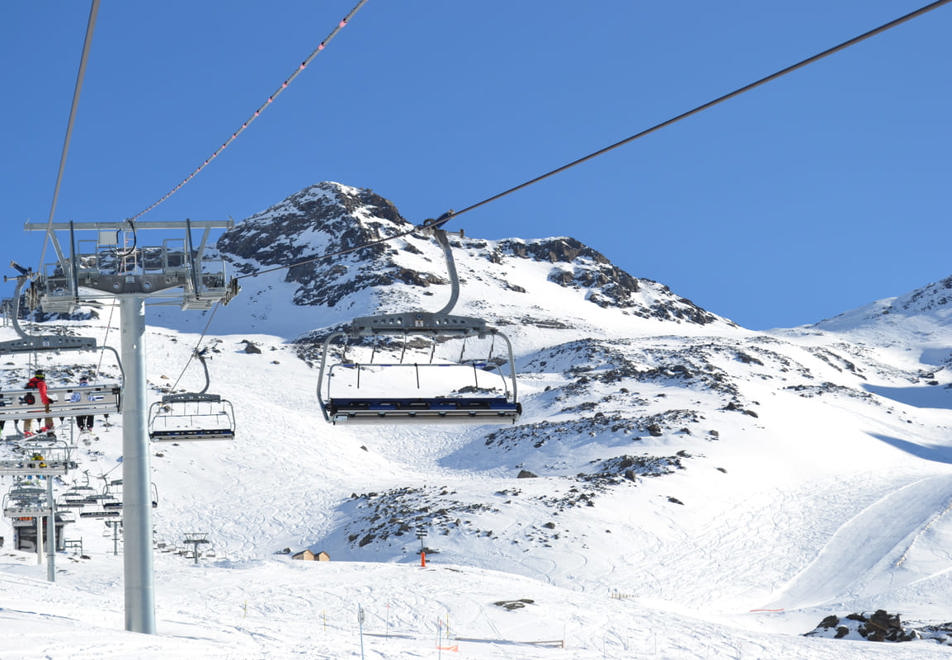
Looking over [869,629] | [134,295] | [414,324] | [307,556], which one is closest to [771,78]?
[414,324]

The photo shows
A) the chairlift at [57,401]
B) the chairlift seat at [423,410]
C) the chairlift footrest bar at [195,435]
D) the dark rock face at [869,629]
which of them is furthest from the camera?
the dark rock face at [869,629]

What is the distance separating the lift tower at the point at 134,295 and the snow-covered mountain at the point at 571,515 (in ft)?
4.67

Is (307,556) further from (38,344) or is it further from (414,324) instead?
(414,324)

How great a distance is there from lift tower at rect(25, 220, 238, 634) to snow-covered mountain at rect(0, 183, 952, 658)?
1423 millimetres

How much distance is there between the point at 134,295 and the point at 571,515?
28529mm

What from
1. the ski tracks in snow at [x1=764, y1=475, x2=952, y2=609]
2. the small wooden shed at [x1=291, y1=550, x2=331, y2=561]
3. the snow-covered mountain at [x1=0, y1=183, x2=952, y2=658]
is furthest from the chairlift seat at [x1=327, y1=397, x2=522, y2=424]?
the small wooden shed at [x1=291, y1=550, x2=331, y2=561]

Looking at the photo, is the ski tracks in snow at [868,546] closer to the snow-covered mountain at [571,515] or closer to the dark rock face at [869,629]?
the snow-covered mountain at [571,515]

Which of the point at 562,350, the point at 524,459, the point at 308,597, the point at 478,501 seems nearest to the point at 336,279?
the point at 562,350

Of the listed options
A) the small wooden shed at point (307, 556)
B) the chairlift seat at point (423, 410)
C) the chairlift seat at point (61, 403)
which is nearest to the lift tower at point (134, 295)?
the chairlift seat at point (61, 403)

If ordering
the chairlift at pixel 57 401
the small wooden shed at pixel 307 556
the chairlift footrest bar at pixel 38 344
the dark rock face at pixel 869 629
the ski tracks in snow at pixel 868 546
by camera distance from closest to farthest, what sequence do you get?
the chairlift at pixel 57 401, the chairlift footrest bar at pixel 38 344, the dark rock face at pixel 869 629, the ski tracks in snow at pixel 868 546, the small wooden shed at pixel 307 556

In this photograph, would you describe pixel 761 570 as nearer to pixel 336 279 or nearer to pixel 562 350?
pixel 562 350

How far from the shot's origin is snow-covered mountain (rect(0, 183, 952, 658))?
23844mm

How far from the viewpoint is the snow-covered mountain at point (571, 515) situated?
23.8m

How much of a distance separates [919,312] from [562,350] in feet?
361
